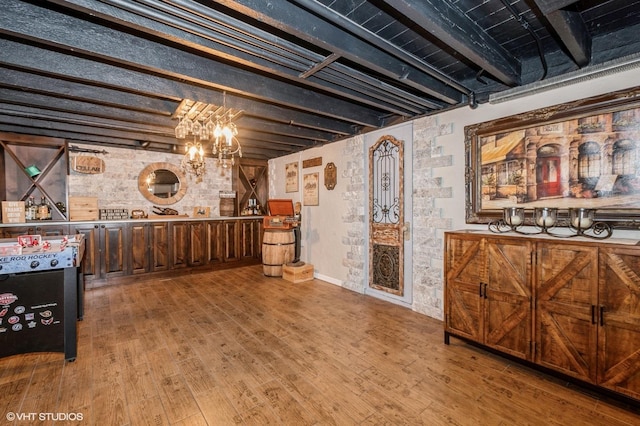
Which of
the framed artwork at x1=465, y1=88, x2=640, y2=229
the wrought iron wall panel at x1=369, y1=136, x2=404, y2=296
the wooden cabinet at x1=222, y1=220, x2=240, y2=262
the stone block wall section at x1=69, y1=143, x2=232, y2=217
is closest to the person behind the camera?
the framed artwork at x1=465, y1=88, x2=640, y2=229

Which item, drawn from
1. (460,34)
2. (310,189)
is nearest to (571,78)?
(460,34)

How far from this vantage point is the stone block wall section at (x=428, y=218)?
3445 millimetres

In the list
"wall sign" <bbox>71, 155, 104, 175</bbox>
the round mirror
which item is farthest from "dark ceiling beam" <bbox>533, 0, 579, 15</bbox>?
"wall sign" <bbox>71, 155, 104, 175</bbox>

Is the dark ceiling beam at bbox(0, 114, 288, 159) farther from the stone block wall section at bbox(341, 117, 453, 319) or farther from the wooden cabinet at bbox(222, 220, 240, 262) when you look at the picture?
the stone block wall section at bbox(341, 117, 453, 319)

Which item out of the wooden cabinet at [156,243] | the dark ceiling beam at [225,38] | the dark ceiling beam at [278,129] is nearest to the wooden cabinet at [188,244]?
the wooden cabinet at [156,243]

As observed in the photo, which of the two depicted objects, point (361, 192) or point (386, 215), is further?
point (361, 192)

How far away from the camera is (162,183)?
5.92 meters

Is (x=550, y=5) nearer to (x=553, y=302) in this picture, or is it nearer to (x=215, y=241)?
(x=553, y=302)

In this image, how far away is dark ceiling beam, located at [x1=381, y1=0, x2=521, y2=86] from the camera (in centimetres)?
175

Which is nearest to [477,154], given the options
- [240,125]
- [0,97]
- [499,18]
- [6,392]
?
[499,18]

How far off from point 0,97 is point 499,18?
192 inches

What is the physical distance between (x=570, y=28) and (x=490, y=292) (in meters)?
2.13

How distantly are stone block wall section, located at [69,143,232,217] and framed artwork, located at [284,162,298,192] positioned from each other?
6.15 ft

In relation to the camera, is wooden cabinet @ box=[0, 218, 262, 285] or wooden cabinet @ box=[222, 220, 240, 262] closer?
wooden cabinet @ box=[0, 218, 262, 285]
